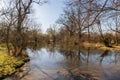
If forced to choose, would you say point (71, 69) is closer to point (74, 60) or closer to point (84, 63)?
point (84, 63)

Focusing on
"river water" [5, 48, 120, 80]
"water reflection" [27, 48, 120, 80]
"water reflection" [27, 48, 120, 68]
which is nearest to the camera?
"river water" [5, 48, 120, 80]

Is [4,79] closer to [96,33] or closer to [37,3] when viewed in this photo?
[37,3]

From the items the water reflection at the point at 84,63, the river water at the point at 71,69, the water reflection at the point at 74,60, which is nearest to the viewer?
the river water at the point at 71,69

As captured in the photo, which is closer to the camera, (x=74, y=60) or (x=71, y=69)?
(x=71, y=69)

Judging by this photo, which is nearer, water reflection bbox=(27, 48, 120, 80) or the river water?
the river water

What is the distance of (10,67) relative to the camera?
18094mm

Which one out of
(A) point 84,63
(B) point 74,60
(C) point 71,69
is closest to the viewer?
(C) point 71,69

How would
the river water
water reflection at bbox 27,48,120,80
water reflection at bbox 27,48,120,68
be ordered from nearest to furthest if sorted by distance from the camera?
1. the river water
2. water reflection at bbox 27,48,120,80
3. water reflection at bbox 27,48,120,68

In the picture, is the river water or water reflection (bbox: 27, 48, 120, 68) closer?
the river water

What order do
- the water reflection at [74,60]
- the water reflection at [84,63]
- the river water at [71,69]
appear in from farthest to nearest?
the water reflection at [74,60] < the water reflection at [84,63] < the river water at [71,69]

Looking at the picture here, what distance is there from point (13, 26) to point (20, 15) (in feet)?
5.45

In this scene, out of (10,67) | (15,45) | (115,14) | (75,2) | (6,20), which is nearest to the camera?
(75,2)

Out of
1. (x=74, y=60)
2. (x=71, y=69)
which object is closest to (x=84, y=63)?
(x=74, y=60)

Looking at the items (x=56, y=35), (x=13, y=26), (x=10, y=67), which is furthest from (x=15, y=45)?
(x=56, y=35)
